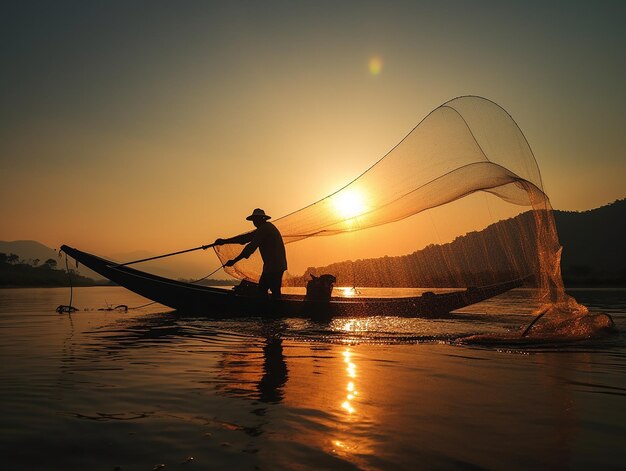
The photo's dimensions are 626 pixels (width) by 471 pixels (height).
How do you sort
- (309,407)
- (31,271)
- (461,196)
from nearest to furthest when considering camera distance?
(309,407), (461,196), (31,271)

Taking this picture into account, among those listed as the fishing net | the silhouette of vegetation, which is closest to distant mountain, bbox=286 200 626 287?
the fishing net

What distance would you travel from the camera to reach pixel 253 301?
14.5 meters

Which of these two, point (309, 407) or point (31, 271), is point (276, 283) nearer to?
point (309, 407)

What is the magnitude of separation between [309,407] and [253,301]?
10.3m

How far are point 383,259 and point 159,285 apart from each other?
7576mm

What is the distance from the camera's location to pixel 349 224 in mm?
13469

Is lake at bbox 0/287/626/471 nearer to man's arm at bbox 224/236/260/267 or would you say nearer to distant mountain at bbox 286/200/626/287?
distant mountain at bbox 286/200/626/287

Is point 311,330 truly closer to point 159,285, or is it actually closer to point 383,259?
point 383,259

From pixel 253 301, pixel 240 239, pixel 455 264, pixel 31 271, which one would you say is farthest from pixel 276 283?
pixel 31 271

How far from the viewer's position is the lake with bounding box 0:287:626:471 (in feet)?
10.2

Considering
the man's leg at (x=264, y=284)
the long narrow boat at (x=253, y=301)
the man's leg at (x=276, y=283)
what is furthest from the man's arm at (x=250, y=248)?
the long narrow boat at (x=253, y=301)

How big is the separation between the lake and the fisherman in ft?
18.9

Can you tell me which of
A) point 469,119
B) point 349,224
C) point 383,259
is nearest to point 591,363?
point 469,119

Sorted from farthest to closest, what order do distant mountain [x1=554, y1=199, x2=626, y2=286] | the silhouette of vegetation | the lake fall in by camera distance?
distant mountain [x1=554, y1=199, x2=626, y2=286], the silhouette of vegetation, the lake
